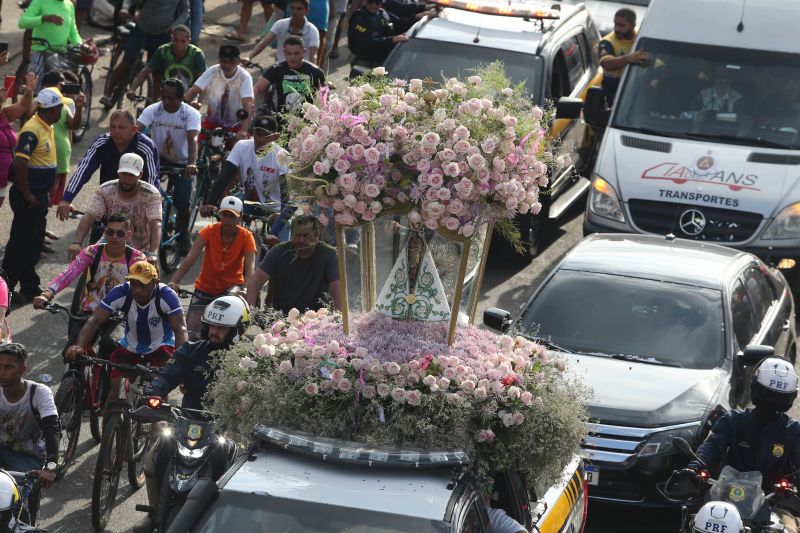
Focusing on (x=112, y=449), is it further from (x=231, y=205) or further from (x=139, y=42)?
(x=139, y=42)

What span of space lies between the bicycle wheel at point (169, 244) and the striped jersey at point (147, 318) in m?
4.00

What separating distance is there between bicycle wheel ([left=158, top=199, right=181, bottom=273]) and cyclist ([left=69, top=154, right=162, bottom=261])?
2.11 meters

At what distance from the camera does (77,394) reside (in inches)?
390

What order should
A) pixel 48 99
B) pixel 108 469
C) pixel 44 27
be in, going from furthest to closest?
pixel 44 27, pixel 48 99, pixel 108 469

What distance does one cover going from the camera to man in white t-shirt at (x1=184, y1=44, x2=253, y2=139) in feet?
50.6

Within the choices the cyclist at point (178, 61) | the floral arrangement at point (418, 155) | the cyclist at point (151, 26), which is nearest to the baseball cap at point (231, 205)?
the floral arrangement at point (418, 155)

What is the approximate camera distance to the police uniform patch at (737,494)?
25.6ft

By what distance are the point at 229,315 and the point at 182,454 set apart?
1.25m

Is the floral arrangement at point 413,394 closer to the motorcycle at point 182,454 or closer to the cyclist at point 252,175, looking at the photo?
the motorcycle at point 182,454

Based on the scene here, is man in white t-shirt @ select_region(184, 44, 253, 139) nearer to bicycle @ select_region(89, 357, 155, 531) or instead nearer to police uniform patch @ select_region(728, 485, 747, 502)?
bicycle @ select_region(89, 357, 155, 531)

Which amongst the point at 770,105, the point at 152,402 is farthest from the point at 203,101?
the point at 152,402

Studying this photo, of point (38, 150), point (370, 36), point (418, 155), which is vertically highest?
point (418, 155)

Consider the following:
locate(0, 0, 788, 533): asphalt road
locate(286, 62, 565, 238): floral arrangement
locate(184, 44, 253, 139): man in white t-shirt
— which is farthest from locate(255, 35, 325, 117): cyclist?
locate(286, 62, 565, 238): floral arrangement

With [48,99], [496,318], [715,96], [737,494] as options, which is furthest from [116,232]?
[715,96]
